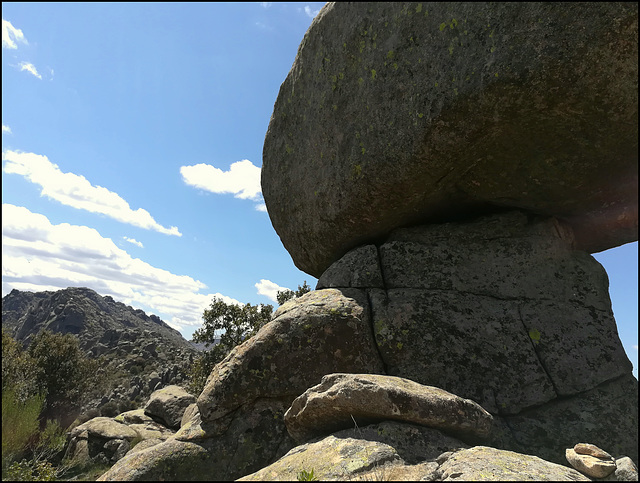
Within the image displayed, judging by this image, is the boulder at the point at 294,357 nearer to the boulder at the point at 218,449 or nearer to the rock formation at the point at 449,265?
the rock formation at the point at 449,265

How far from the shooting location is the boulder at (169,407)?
89.6ft

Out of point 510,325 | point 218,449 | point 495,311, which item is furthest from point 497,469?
point 218,449

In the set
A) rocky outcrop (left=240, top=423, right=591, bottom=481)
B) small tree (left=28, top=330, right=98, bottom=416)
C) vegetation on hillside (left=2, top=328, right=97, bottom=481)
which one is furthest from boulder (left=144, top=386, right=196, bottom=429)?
rocky outcrop (left=240, top=423, right=591, bottom=481)

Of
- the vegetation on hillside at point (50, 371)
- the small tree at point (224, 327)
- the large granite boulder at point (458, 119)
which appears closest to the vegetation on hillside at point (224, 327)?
the small tree at point (224, 327)

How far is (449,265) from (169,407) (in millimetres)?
25293

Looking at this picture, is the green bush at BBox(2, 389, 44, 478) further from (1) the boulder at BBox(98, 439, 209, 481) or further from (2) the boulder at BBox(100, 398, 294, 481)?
(2) the boulder at BBox(100, 398, 294, 481)

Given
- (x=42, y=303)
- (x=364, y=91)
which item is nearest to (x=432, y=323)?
(x=364, y=91)

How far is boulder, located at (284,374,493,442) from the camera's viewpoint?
6.00 metres

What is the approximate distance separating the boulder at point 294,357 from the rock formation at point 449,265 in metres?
0.04

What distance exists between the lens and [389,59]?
9453 mm

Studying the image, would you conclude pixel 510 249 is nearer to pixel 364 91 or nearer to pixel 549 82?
pixel 549 82

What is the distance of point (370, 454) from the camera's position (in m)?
5.22

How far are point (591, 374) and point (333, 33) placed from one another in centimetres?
1055

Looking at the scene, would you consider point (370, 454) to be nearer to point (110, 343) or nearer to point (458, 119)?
point (458, 119)
